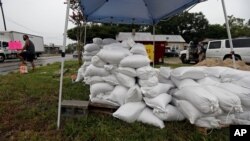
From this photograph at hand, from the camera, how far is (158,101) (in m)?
3.44

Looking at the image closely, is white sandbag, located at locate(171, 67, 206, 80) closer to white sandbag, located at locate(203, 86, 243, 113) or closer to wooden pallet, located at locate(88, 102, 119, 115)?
white sandbag, located at locate(203, 86, 243, 113)

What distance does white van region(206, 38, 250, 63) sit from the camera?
1366 cm

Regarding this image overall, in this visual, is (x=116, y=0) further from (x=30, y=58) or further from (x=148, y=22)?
(x=30, y=58)

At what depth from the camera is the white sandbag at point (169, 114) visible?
3.43 m

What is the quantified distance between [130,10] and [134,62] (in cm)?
331

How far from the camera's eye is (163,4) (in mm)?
5848

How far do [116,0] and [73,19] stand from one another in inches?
311

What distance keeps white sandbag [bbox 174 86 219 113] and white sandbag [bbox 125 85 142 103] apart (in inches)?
24.2

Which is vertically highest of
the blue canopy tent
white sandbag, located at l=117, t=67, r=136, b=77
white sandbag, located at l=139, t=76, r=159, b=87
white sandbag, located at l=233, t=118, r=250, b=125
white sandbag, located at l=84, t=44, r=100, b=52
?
the blue canopy tent

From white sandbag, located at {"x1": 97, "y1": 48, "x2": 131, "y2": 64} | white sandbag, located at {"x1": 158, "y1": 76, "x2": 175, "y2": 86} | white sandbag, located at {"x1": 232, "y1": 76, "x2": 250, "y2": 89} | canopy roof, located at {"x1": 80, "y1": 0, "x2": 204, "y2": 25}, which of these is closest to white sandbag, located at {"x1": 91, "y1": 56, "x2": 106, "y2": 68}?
white sandbag, located at {"x1": 97, "y1": 48, "x2": 131, "y2": 64}

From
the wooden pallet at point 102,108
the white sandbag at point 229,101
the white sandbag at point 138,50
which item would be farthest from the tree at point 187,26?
the white sandbag at point 229,101

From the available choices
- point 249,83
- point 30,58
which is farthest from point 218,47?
point 249,83

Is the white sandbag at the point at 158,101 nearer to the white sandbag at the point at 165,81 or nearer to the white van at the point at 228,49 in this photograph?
the white sandbag at the point at 165,81

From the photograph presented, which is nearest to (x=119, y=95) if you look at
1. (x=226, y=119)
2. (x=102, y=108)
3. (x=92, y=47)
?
(x=102, y=108)
